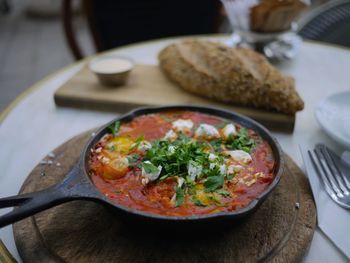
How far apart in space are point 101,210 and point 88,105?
2.51 ft

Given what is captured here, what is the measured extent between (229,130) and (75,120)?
0.71 metres

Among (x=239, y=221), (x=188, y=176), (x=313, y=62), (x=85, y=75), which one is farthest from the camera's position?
(x=313, y=62)

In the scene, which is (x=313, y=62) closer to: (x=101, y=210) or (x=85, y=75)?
(x=85, y=75)

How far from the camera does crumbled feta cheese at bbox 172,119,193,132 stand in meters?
1.29

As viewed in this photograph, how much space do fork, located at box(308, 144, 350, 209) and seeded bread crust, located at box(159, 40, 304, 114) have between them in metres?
0.32

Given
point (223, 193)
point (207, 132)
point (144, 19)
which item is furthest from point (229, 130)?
point (144, 19)

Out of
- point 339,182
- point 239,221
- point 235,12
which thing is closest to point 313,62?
point 235,12

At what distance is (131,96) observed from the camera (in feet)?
5.72

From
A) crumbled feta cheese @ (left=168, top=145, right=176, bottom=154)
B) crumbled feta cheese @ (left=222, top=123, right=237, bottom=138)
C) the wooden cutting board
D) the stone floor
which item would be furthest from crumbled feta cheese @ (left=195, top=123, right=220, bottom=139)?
the stone floor

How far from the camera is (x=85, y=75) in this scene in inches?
75.5

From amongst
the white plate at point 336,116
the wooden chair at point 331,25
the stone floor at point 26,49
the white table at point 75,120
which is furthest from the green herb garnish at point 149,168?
the stone floor at point 26,49

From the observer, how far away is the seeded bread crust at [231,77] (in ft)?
5.19

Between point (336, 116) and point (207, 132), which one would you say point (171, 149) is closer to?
point (207, 132)

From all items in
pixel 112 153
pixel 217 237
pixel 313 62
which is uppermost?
pixel 112 153
